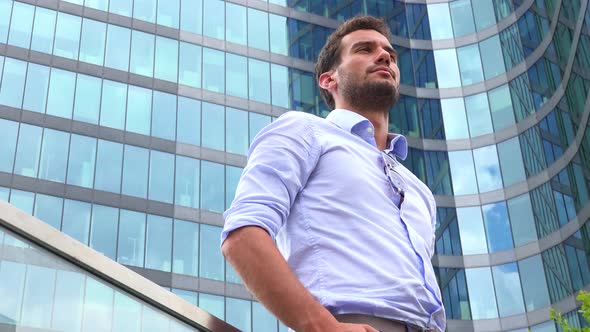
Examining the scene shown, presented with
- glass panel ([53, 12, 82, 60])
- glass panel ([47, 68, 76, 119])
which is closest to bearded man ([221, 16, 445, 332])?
glass panel ([47, 68, 76, 119])

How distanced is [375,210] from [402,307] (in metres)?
0.34

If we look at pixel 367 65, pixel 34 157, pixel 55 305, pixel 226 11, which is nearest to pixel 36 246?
pixel 55 305

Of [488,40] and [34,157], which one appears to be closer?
[34,157]

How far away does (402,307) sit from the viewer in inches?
91.7

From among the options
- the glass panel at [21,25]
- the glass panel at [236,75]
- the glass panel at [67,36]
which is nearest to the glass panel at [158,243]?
the glass panel at [236,75]

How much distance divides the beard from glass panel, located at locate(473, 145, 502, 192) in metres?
32.3

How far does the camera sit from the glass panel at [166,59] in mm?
31391

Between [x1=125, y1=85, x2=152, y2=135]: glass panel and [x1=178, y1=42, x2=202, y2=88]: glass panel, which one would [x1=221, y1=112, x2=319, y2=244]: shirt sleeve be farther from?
[x1=178, y1=42, x2=202, y2=88]: glass panel

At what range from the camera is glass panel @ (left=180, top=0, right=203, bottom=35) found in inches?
1289

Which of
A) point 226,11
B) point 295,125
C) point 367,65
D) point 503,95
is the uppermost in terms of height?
point 226,11

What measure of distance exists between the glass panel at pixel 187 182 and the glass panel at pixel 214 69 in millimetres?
3450

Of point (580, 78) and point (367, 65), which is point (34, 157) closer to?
point (580, 78)

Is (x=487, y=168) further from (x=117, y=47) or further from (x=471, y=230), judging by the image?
(x=117, y=47)

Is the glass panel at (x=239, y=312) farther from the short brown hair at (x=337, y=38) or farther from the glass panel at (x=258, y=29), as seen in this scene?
the short brown hair at (x=337, y=38)
